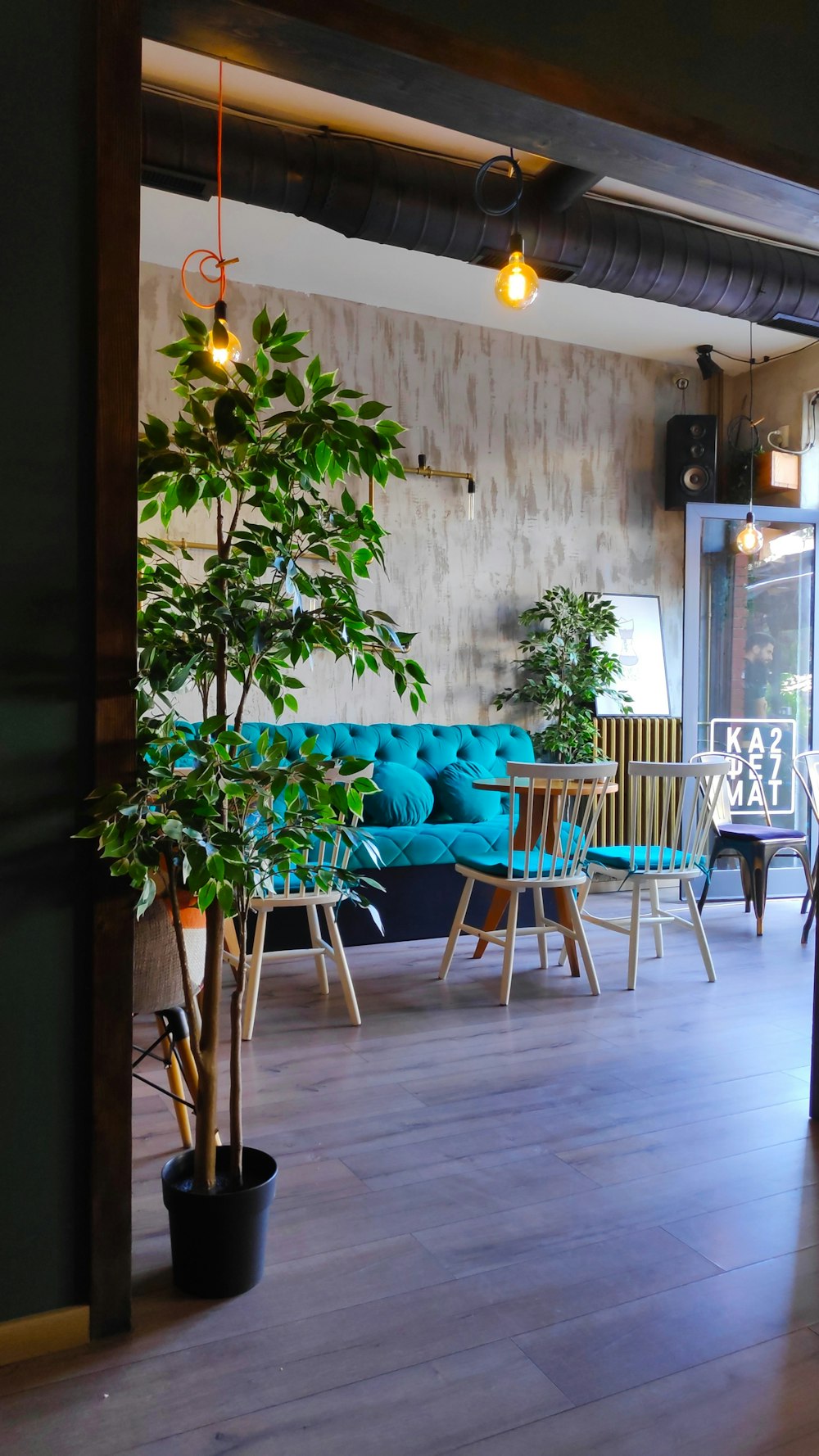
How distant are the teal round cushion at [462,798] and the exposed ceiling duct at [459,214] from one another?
8.22ft

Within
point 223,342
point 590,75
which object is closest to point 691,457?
point 223,342

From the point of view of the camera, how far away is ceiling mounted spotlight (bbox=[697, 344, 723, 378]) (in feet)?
21.5

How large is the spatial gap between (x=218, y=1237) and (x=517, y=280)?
324 centimetres

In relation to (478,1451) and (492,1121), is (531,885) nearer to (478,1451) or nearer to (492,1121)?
(492,1121)

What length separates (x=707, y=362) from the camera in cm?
666

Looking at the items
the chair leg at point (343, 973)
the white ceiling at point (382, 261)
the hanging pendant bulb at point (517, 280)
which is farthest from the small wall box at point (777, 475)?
the chair leg at point (343, 973)

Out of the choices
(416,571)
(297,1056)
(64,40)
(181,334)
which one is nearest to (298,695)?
(416,571)

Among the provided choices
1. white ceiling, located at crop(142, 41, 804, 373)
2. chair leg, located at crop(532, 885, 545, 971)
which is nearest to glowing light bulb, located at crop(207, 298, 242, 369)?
white ceiling, located at crop(142, 41, 804, 373)

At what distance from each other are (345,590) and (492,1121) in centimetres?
161

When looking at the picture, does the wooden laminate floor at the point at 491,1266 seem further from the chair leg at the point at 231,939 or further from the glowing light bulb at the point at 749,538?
the glowing light bulb at the point at 749,538

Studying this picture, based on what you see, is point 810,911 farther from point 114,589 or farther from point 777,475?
point 114,589

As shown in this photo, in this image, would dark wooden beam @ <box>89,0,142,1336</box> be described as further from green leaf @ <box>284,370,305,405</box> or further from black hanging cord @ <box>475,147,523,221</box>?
black hanging cord @ <box>475,147,523,221</box>

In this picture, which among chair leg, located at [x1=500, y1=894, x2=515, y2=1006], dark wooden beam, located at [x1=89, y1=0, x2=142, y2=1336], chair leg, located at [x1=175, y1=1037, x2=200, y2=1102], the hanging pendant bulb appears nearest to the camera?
dark wooden beam, located at [x1=89, y1=0, x2=142, y2=1336]

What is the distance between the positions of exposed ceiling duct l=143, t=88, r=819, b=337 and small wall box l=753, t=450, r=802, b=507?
1.43 metres
